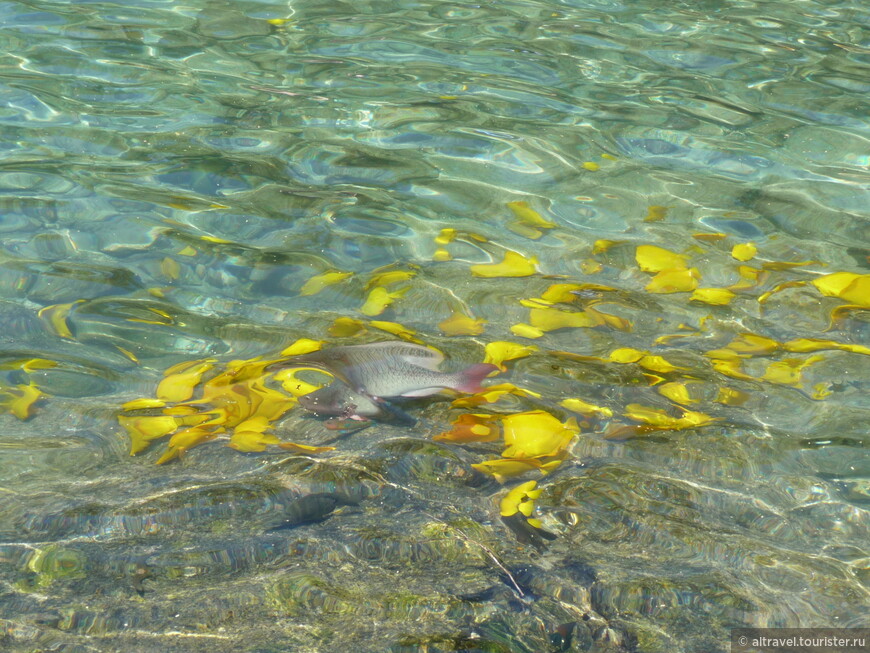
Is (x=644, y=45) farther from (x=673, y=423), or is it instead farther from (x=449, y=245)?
(x=673, y=423)

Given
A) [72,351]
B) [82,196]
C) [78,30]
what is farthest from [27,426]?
[78,30]

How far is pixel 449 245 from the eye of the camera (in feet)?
11.4

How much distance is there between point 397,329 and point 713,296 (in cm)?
122

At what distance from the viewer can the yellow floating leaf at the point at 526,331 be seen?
2941mm

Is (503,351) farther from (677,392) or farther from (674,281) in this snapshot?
(674,281)

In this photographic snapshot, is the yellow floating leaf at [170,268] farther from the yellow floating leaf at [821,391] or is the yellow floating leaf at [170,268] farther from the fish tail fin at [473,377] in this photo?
the yellow floating leaf at [821,391]

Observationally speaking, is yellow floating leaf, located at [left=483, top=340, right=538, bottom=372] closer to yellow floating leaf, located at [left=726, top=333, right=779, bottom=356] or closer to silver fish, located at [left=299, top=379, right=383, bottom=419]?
silver fish, located at [left=299, top=379, right=383, bottom=419]

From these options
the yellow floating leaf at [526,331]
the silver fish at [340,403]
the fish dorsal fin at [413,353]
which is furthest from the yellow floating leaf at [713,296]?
the silver fish at [340,403]

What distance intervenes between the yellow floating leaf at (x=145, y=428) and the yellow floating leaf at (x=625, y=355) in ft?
Answer: 4.68

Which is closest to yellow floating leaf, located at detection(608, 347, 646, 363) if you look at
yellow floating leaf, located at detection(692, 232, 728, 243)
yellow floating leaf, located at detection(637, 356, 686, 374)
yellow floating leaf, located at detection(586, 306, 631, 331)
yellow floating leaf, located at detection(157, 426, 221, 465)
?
yellow floating leaf, located at detection(637, 356, 686, 374)

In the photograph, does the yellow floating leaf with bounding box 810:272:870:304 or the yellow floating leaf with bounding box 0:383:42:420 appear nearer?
the yellow floating leaf with bounding box 0:383:42:420

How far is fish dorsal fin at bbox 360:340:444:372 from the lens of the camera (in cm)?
272

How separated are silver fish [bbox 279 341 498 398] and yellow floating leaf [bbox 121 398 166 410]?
0.40 metres

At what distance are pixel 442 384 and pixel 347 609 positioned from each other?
95 cm
